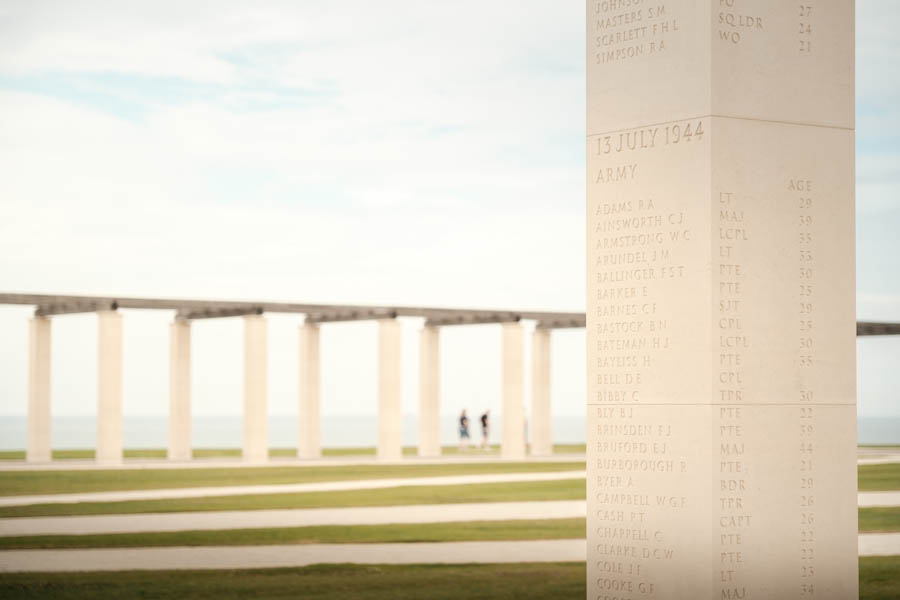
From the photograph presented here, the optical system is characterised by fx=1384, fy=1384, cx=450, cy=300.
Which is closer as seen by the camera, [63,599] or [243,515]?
[63,599]

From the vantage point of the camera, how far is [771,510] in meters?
13.0

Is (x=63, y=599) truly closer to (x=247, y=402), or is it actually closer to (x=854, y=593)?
(x=854, y=593)

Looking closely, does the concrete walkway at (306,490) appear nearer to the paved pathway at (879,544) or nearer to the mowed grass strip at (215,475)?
the mowed grass strip at (215,475)

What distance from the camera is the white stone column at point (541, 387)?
184 ft

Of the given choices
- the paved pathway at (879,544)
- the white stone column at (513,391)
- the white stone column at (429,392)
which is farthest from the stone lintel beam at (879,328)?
the paved pathway at (879,544)

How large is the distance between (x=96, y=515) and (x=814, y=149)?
16676 mm

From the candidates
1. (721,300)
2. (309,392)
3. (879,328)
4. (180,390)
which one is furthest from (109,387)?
(721,300)

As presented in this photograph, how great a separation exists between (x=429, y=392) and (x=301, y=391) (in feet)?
18.1

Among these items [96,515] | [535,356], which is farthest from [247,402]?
[96,515]

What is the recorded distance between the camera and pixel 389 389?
5003 cm

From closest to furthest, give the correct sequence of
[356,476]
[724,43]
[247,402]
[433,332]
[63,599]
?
[724,43] < [63,599] < [356,476] < [247,402] < [433,332]

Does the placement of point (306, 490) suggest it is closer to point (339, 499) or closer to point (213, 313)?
point (339, 499)

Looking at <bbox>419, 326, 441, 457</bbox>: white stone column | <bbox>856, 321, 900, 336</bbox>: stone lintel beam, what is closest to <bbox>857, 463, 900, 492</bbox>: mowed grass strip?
<bbox>856, 321, 900, 336</bbox>: stone lintel beam

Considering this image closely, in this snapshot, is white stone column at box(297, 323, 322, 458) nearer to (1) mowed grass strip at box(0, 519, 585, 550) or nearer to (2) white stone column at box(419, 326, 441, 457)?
(2) white stone column at box(419, 326, 441, 457)
